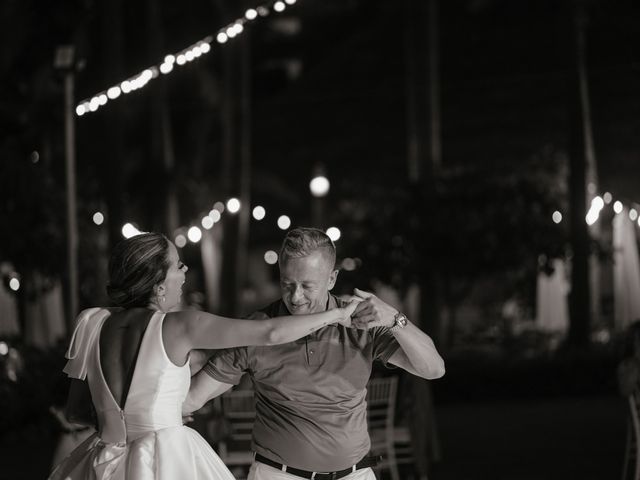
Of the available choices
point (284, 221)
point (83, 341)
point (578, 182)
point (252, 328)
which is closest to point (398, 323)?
point (252, 328)

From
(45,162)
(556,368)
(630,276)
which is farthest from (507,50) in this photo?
(45,162)

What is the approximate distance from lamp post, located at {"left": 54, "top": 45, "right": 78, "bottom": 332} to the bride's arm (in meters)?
8.75

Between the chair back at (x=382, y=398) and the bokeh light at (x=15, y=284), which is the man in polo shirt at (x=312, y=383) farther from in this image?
the bokeh light at (x=15, y=284)

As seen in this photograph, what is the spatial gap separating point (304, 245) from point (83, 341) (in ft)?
2.67

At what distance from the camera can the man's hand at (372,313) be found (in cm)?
392

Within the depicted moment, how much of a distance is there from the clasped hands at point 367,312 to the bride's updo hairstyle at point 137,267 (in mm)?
635

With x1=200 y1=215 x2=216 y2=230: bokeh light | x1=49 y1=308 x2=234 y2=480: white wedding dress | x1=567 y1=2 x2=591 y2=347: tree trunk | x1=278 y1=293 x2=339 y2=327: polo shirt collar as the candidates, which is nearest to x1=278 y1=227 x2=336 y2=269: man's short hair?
x1=278 y1=293 x2=339 y2=327: polo shirt collar

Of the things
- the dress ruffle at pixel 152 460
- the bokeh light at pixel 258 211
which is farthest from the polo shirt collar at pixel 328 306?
the bokeh light at pixel 258 211

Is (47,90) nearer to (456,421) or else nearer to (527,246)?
(527,246)

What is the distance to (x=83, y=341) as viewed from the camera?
403 centimetres

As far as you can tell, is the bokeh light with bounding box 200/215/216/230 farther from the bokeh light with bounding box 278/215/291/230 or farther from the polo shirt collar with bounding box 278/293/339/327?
the polo shirt collar with bounding box 278/293/339/327

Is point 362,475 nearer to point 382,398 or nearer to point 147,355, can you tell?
point 147,355

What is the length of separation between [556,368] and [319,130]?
8.80 metres

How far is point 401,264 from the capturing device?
18.0 metres
